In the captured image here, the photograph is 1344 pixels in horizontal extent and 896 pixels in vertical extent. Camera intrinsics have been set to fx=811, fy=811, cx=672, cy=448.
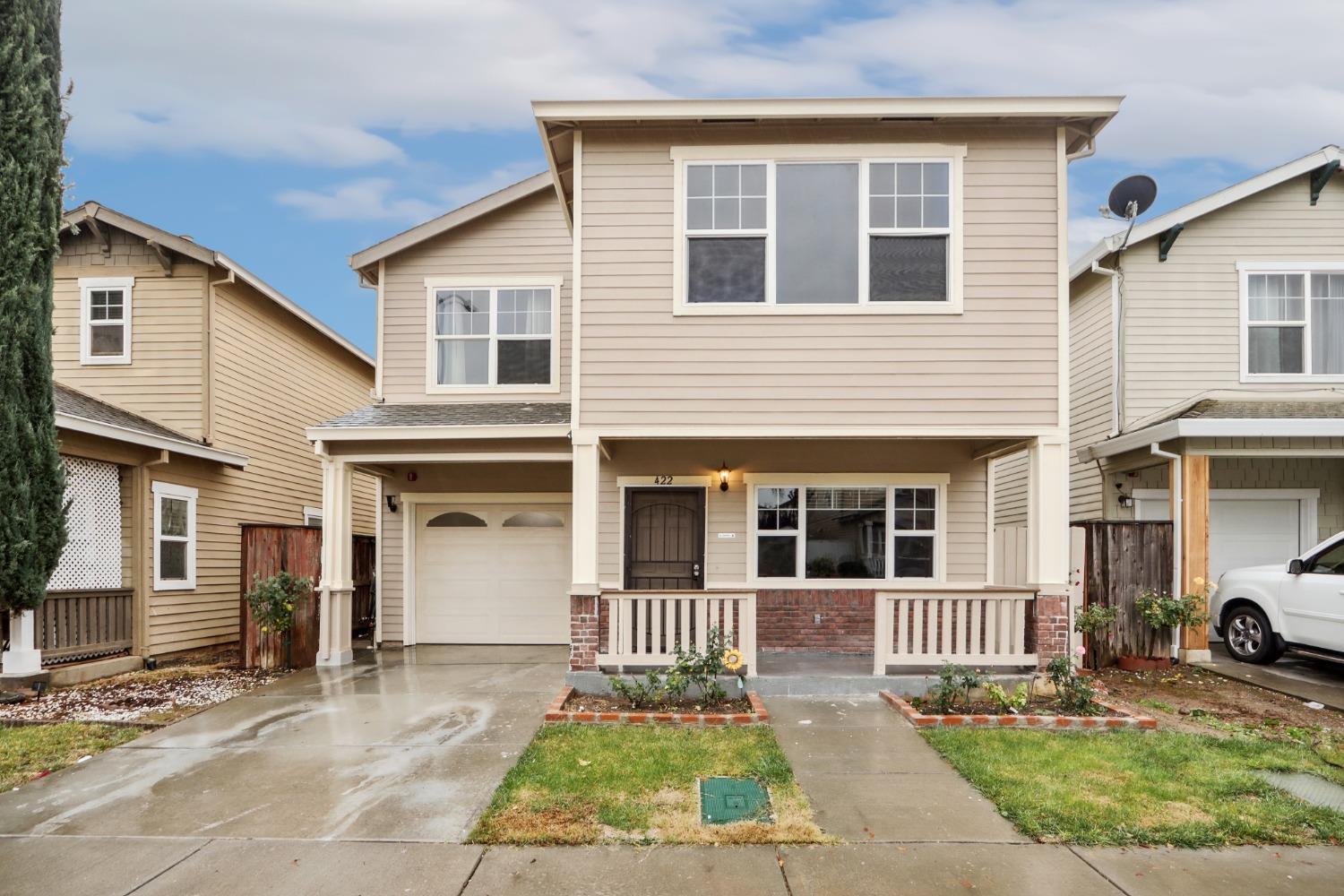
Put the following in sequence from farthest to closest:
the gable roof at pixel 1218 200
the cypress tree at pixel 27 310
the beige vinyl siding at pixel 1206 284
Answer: the beige vinyl siding at pixel 1206 284
the gable roof at pixel 1218 200
the cypress tree at pixel 27 310

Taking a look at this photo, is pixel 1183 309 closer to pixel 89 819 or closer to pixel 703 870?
pixel 703 870

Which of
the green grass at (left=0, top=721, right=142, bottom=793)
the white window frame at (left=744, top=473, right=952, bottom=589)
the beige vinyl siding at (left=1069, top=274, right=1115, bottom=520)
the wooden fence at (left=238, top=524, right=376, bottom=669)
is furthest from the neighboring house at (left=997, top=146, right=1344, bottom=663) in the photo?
the green grass at (left=0, top=721, right=142, bottom=793)

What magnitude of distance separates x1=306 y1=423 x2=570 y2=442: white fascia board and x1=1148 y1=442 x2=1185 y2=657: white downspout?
751cm

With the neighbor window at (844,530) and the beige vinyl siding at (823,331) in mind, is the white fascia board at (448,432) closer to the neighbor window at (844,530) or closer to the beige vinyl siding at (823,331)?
the beige vinyl siding at (823,331)

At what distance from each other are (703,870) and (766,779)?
1.37 meters

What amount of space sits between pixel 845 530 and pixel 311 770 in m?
6.72

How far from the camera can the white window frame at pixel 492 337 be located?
11531 mm

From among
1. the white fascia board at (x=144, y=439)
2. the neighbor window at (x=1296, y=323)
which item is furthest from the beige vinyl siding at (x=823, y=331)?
the white fascia board at (x=144, y=439)

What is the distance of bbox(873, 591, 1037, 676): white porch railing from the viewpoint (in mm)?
8195

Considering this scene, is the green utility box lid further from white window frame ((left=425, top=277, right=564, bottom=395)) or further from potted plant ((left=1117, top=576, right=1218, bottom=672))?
white window frame ((left=425, top=277, right=564, bottom=395))

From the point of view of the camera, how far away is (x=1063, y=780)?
545 centimetres

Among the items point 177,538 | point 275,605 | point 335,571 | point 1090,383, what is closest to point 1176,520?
point 1090,383

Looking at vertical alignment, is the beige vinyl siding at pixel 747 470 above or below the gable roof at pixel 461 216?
below

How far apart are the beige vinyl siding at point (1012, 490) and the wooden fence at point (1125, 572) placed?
4067 mm
